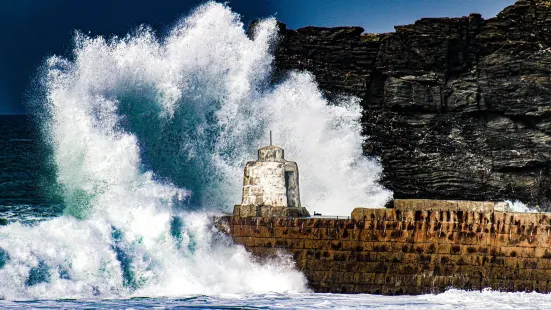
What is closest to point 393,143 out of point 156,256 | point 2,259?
point 156,256

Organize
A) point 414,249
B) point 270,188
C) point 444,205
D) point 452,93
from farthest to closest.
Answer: point 452,93, point 270,188, point 444,205, point 414,249

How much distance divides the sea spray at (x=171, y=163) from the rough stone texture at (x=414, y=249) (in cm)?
46

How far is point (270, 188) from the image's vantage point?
61.5 feet

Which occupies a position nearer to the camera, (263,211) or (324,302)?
(324,302)

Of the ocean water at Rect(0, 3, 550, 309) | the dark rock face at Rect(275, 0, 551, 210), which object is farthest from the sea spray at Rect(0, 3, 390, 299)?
the dark rock face at Rect(275, 0, 551, 210)

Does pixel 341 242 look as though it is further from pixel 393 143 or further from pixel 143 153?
pixel 393 143

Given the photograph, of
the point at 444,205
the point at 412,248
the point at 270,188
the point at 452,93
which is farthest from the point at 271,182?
the point at 452,93

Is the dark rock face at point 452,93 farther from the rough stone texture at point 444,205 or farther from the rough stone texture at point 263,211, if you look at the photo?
the rough stone texture at point 263,211

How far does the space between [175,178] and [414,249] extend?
18.7ft

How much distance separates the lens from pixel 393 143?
3206 centimetres

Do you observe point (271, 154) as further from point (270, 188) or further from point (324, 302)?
point (324, 302)

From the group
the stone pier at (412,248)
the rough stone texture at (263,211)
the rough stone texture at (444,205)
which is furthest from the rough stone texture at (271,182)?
the rough stone texture at (444,205)

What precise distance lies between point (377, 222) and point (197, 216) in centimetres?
326

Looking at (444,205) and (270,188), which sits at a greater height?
(270,188)
